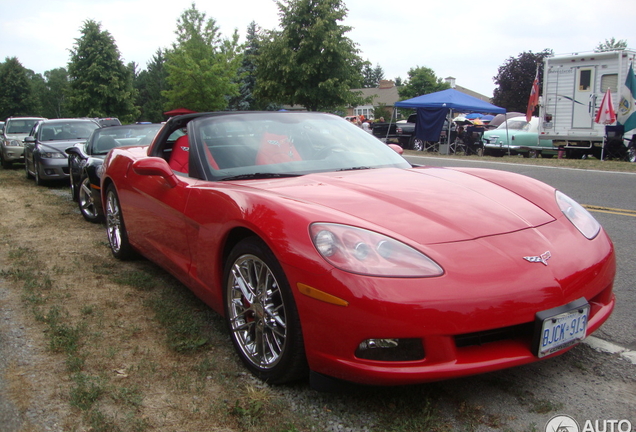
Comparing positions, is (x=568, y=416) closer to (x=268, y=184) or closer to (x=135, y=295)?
(x=268, y=184)

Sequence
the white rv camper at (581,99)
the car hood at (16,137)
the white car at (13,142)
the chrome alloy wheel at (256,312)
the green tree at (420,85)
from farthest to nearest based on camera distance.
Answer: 1. the green tree at (420,85)
2. the car hood at (16,137)
3. the white car at (13,142)
4. the white rv camper at (581,99)
5. the chrome alloy wheel at (256,312)

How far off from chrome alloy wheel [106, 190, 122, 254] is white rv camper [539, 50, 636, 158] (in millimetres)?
14955

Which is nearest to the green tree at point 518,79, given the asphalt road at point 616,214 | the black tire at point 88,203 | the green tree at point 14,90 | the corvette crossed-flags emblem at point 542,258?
the asphalt road at point 616,214

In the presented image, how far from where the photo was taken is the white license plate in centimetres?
216

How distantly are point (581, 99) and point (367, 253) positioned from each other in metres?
17.2

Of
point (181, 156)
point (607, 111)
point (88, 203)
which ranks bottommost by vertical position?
point (88, 203)

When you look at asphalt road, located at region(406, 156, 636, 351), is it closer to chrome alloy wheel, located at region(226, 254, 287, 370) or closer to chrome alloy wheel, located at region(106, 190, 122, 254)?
chrome alloy wheel, located at region(226, 254, 287, 370)

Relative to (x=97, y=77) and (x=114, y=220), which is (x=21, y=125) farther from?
(x=97, y=77)

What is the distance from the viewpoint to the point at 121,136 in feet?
28.3

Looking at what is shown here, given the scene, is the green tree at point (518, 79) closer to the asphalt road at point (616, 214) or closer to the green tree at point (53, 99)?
the asphalt road at point (616, 214)

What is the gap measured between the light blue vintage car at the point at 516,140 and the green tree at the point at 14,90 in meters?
61.5

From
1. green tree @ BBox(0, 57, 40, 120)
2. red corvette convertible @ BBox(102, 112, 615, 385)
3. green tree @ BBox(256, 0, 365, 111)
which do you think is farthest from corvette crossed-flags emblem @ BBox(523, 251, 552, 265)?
green tree @ BBox(0, 57, 40, 120)

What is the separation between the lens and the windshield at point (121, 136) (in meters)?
8.27

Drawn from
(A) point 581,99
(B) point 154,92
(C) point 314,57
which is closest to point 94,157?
(A) point 581,99
